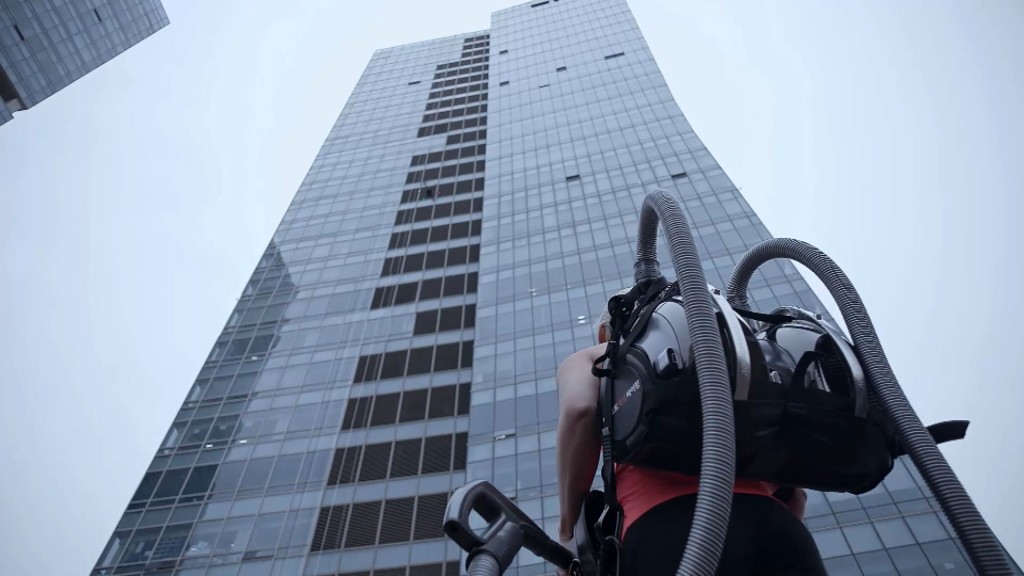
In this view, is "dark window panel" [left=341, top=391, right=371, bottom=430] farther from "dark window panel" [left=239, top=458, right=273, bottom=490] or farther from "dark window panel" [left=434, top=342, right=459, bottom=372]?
"dark window panel" [left=434, top=342, right=459, bottom=372]

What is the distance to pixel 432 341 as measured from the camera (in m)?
33.7

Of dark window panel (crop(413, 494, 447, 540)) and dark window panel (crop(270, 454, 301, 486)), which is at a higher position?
dark window panel (crop(270, 454, 301, 486))

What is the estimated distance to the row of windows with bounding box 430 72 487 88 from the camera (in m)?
62.2

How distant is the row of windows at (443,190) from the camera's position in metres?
45.5

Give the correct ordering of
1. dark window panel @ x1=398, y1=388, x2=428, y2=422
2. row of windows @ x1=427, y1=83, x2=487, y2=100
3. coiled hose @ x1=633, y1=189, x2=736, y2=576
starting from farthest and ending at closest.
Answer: row of windows @ x1=427, y1=83, x2=487, y2=100 < dark window panel @ x1=398, y1=388, x2=428, y2=422 < coiled hose @ x1=633, y1=189, x2=736, y2=576

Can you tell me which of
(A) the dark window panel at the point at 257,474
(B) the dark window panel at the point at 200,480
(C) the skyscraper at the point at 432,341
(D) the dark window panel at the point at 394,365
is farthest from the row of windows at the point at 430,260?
(B) the dark window panel at the point at 200,480

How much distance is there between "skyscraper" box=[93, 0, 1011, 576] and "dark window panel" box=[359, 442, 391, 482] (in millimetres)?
63

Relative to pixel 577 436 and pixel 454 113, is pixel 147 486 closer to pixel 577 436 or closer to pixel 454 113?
pixel 577 436

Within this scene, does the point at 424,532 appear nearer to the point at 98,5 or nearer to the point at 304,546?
the point at 304,546

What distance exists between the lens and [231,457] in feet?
96.0

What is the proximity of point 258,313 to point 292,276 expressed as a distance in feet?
11.1

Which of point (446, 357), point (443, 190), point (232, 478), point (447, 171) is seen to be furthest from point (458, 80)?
point (232, 478)

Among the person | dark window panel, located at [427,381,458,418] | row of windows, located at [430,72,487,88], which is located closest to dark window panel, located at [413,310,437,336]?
dark window panel, located at [427,381,458,418]

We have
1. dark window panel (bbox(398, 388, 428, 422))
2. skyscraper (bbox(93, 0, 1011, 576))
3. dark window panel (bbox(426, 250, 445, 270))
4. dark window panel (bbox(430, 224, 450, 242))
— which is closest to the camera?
skyscraper (bbox(93, 0, 1011, 576))
